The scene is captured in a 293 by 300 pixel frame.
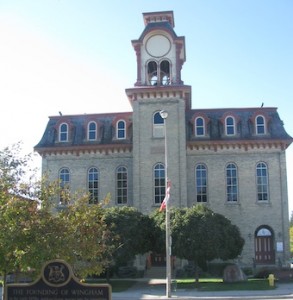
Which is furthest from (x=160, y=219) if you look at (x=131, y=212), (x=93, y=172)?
(x=93, y=172)

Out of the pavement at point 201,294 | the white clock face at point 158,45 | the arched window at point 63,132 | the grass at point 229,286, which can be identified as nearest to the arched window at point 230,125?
the white clock face at point 158,45

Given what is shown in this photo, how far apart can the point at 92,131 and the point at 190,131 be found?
9015 millimetres

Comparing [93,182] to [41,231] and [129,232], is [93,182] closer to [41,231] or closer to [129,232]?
[129,232]

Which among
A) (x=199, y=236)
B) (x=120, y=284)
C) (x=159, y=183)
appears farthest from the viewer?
(x=159, y=183)

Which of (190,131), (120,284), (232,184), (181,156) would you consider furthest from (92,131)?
(120,284)

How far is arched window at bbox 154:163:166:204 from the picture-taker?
42.8 metres

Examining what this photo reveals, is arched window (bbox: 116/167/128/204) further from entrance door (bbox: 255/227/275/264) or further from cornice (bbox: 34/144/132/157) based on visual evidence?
entrance door (bbox: 255/227/275/264)

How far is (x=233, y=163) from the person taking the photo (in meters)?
44.0

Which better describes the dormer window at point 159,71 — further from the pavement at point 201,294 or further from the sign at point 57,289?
the sign at point 57,289

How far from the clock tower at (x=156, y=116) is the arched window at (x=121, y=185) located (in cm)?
232

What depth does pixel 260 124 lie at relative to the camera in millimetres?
44844

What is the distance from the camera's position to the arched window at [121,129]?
45.9 m

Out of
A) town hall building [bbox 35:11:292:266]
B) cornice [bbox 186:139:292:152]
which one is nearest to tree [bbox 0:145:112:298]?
town hall building [bbox 35:11:292:266]

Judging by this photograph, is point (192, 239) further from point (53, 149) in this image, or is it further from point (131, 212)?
point (53, 149)
